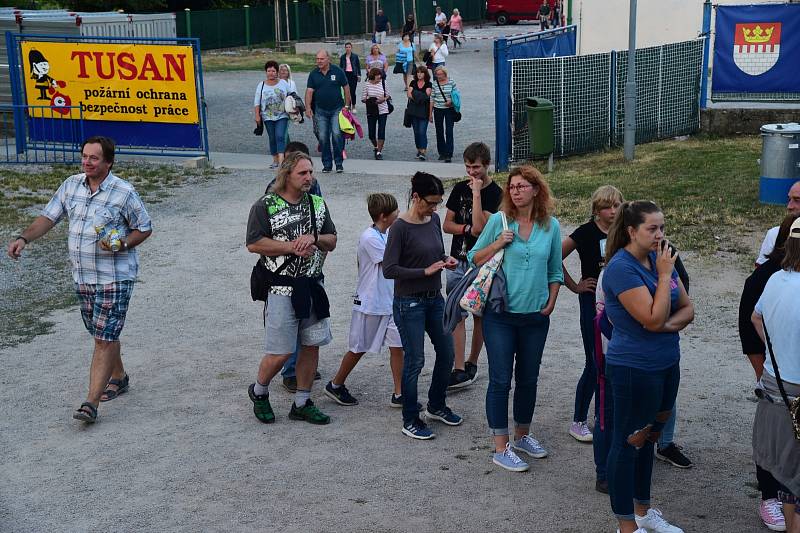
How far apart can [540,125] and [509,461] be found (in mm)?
9658

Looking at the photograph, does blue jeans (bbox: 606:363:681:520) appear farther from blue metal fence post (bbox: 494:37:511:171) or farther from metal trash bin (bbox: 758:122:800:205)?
blue metal fence post (bbox: 494:37:511:171)

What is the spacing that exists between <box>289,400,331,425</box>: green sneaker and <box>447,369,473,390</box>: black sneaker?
1.03m

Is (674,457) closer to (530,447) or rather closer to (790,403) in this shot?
(530,447)

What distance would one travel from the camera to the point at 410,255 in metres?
6.66

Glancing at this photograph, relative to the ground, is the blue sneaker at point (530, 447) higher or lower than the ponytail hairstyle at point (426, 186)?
lower

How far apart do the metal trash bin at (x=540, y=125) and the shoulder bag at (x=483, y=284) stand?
30.7ft

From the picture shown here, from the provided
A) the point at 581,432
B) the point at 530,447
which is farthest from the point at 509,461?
the point at 581,432

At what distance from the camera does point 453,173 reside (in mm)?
16141

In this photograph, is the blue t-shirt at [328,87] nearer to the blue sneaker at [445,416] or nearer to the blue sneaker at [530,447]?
the blue sneaker at [445,416]

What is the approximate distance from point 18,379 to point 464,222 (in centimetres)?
371

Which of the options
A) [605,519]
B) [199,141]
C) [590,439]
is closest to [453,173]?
[199,141]

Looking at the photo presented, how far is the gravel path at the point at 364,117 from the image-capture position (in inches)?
761

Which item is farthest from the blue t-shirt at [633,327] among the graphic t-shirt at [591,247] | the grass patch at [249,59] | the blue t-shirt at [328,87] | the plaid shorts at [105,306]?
the grass patch at [249,59]

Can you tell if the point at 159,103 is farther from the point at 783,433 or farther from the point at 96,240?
the point at 783,433
